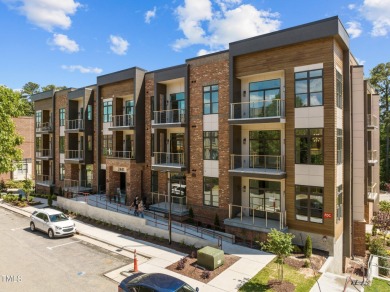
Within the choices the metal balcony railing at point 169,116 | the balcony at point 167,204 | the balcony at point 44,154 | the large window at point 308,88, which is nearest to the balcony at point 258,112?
the large window at point 308,88

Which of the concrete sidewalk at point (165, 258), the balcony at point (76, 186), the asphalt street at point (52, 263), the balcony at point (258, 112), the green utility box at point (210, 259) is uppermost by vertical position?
the balcony at point (258, 112)

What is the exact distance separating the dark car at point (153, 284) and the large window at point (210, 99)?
42.2ft

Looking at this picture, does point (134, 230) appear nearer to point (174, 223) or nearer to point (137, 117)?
point (174, 223)

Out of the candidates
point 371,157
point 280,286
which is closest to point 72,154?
point 280,286

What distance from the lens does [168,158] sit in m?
23.6

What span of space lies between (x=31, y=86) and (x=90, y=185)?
2972 inches

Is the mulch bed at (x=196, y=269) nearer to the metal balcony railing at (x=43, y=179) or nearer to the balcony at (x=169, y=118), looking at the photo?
the balcony at (x=169, y=118)

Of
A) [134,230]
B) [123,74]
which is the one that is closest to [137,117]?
[123,74]

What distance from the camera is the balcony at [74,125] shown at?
30703mm

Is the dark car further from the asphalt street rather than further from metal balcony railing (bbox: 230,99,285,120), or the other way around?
metal balcony railing (bbox: 230,99,285,120)

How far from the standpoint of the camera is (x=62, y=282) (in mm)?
12930

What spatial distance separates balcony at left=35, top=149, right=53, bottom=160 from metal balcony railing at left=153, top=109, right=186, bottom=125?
64.5 feet

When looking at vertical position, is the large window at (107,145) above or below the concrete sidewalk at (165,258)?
above

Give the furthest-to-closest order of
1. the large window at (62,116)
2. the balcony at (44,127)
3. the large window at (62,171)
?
the balcony at (44,127), the large window at (62,116), the large window at (62,171)
